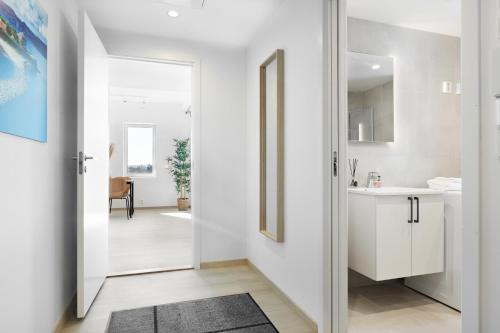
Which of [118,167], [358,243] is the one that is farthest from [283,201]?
[118,167]

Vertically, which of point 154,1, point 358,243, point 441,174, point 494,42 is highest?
point 154,1

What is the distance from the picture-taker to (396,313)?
212 cm

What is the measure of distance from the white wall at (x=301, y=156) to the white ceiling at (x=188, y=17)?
20 centimetres

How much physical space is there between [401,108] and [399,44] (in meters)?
0.56

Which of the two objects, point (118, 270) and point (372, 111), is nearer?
point (372, 111)

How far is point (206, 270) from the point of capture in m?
3.01

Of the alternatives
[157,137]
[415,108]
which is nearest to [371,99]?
[415,108]

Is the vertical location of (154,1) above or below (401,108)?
above

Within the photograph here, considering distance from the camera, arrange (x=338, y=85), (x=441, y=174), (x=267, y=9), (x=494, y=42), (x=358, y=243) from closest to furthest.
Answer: (x=494, y=42), (x=338, y=85), (x=358, y=243), (x=267, y=9), (x=441, y=174)

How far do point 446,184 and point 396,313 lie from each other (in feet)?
3.53

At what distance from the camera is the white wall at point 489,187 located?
89 cm

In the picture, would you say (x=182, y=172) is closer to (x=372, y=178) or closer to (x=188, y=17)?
(x=188, y=17)

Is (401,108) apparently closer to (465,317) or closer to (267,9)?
(267,9)

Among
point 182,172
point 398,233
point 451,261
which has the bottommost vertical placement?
point 451,261
